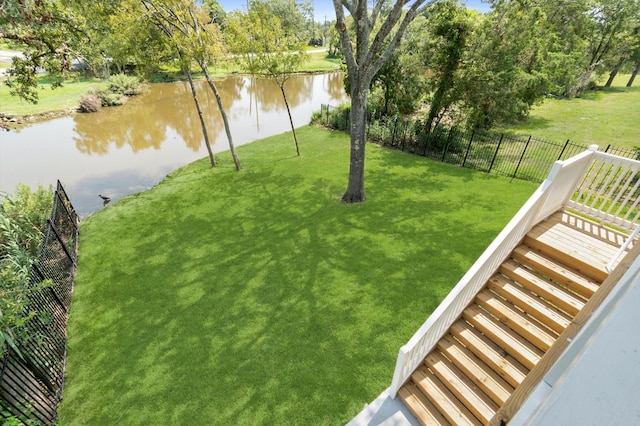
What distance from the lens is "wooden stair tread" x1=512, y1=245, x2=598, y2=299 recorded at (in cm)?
385

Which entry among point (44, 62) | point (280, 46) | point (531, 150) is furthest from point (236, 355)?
point (531, 150)

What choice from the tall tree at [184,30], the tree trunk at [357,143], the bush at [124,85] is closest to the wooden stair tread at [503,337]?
the tree trunk at [357,143]

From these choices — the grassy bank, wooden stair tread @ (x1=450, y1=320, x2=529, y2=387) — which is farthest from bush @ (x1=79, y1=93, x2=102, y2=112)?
wooden stair tread @ (x1=450, y1=320, x2=529, y2=387)

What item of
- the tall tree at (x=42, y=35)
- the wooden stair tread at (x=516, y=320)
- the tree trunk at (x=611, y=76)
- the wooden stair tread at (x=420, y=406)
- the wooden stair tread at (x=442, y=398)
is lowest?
the wooden stair tread at (x=420, y=406)

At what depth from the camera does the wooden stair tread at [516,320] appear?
3.66m

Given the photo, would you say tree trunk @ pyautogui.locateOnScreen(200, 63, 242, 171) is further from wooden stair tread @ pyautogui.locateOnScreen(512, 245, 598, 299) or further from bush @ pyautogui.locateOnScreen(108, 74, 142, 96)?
bush @ pyautogui.locateOnScreen(108, 74, 142, 96)

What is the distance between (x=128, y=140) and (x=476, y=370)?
1994 centimetres

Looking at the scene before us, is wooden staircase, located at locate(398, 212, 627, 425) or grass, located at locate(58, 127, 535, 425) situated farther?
grass, located at locate(58, 127, 535, 425)

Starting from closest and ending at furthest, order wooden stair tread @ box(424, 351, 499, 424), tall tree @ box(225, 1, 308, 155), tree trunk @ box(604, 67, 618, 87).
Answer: wooden stair tread @ box(424, 351, 499, 424)
tall tree @ box(225, 1, 308, 155)
tree trunk @ box(604, 67, 618, 87)

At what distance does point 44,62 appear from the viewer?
578 centimetres

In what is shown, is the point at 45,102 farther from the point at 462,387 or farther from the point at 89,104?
the point at 462,387

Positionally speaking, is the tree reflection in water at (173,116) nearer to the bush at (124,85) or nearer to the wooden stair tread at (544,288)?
the bush at (124,85)

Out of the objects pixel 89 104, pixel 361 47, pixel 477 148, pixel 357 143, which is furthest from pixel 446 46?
pixel 89 104

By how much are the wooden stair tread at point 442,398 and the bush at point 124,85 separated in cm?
3186
